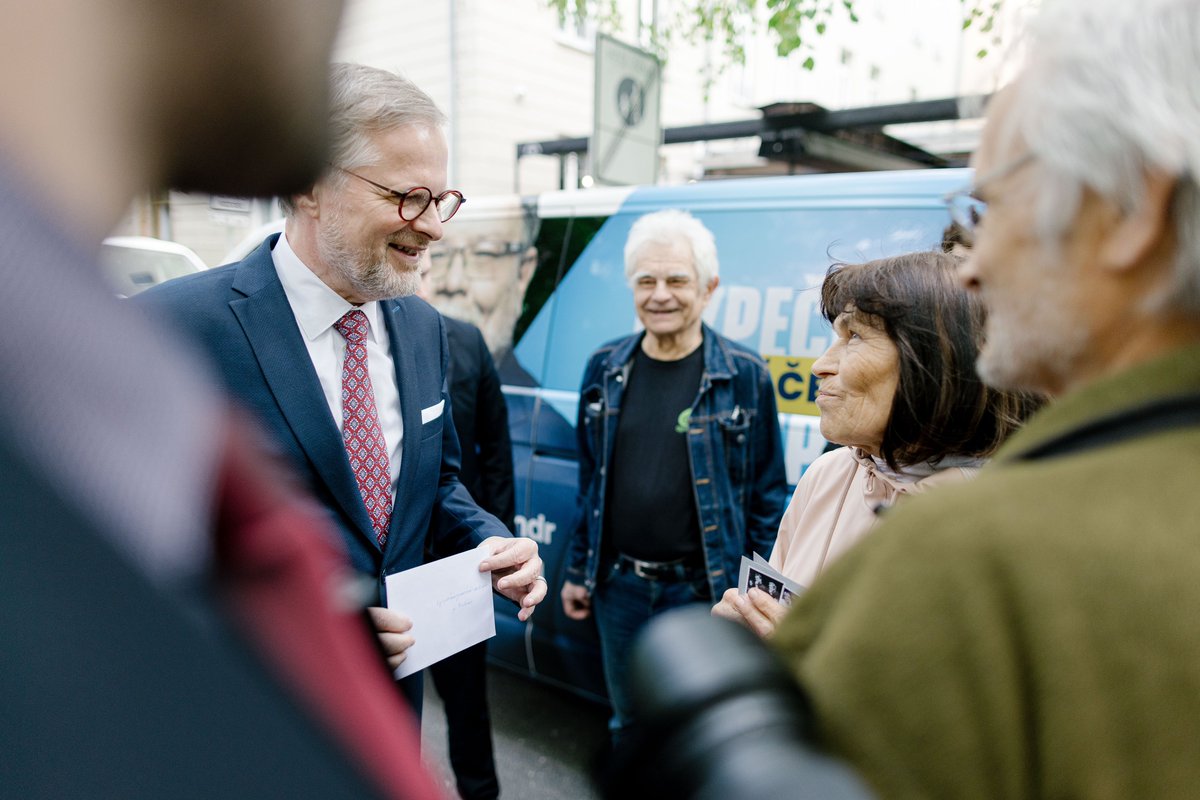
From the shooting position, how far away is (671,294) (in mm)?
3014

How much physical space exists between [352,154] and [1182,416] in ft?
5.85

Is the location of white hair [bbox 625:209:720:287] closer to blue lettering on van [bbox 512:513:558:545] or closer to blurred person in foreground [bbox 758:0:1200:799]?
blue lettering on van [bbox 512:513:558:545]

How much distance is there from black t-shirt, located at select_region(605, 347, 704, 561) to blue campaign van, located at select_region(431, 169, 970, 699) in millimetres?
408

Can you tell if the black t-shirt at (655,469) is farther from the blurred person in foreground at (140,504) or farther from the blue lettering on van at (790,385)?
the blurred person in foreground at (140,504)

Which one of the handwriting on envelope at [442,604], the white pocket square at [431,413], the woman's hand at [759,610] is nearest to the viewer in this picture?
the woman's hand at [759,610]

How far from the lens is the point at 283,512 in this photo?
386mm

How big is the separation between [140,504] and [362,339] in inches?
66.1

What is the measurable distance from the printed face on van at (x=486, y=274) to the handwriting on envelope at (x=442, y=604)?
2143 mm

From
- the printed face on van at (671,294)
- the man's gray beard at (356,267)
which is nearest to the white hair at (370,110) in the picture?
the man's gray beard at (356,267)

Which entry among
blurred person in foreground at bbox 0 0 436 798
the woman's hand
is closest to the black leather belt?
the woman's hand

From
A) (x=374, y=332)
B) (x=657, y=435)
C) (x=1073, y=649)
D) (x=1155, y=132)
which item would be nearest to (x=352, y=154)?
(x=374, y=332)

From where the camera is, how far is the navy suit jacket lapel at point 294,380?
169 cm

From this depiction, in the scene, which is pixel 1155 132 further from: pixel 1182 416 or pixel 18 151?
pixel 18 151

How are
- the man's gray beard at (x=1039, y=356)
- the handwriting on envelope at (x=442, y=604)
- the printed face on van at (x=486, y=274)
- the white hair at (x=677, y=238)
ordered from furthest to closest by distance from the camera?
the printed face on van at (x=486, y=274), the white hair at (x=677, y=238), the handwriting on envelope at (x=442, y=604), the man's gray beard at (x=1039, y=356)
